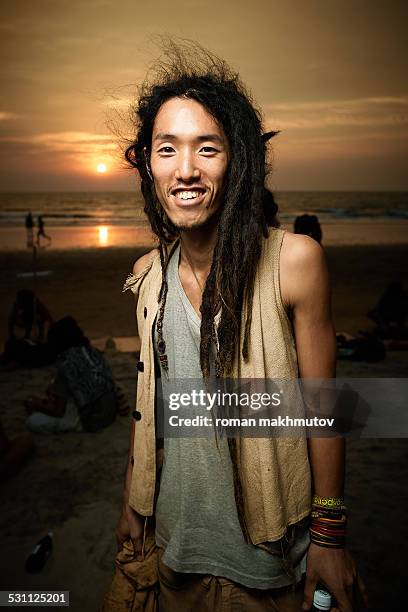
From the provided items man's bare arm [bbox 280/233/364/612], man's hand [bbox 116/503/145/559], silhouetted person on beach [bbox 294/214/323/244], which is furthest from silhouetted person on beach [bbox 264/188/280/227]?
silhouetted person on beach [bbox 294/214/323/244]

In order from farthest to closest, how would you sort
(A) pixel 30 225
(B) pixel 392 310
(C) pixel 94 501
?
(A) pixel 30 225
(B) pixel 392 310
(C) pixel 94 501

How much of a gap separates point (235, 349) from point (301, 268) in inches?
14.1

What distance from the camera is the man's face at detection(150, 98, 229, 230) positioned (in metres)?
1.64

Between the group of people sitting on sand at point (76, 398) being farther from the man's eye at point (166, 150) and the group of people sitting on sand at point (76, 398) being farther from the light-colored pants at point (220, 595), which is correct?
the man's eye at point (166, 150)

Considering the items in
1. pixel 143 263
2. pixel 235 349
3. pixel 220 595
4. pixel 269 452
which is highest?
pixel 143 263

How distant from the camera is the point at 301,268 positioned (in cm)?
154

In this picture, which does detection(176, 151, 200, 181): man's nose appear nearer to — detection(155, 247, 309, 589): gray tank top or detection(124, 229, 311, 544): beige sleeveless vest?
detection(124, 229, 311, 544): beige sleeveless vest

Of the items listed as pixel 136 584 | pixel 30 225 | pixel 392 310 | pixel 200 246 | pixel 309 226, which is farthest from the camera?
pixel 30 225

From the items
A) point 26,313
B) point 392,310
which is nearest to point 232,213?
point 26,313

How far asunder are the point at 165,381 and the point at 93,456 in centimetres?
340

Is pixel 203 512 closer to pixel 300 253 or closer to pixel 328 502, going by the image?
pixel 328 502

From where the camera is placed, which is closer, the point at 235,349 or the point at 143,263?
the point at 235,349

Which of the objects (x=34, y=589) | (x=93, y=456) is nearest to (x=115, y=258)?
(x=93, y=456)

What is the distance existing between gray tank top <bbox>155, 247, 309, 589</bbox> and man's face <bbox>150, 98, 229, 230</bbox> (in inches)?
13.2
